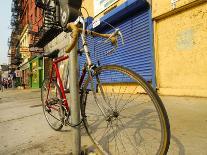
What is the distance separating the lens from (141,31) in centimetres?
870

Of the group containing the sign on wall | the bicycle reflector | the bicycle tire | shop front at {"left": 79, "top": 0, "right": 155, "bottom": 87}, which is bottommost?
the bicycle tire

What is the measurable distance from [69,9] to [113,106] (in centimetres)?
117

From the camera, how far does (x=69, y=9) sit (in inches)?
103

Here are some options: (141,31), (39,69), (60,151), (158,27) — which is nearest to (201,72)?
(158,27)

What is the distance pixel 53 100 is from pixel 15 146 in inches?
32.8

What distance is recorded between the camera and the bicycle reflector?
2.62 meters

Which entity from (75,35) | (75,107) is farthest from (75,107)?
(75,35)

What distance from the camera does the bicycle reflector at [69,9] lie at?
2625mm

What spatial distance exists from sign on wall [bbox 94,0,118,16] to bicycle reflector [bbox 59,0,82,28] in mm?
8125

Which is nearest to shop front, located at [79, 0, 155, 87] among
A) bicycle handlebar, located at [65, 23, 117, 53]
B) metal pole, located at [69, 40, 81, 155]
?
metal pole, located at [69, 40, 81, 155]

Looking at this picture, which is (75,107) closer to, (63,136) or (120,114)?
(120,114)

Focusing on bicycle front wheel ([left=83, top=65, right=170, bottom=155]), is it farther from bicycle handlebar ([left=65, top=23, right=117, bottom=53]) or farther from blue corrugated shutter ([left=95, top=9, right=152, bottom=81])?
blue corrugated shutter ([left=95, top=9, right=152, bottom=81])

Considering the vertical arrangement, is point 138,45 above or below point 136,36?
below

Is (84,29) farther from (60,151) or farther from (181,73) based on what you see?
(181,73)
